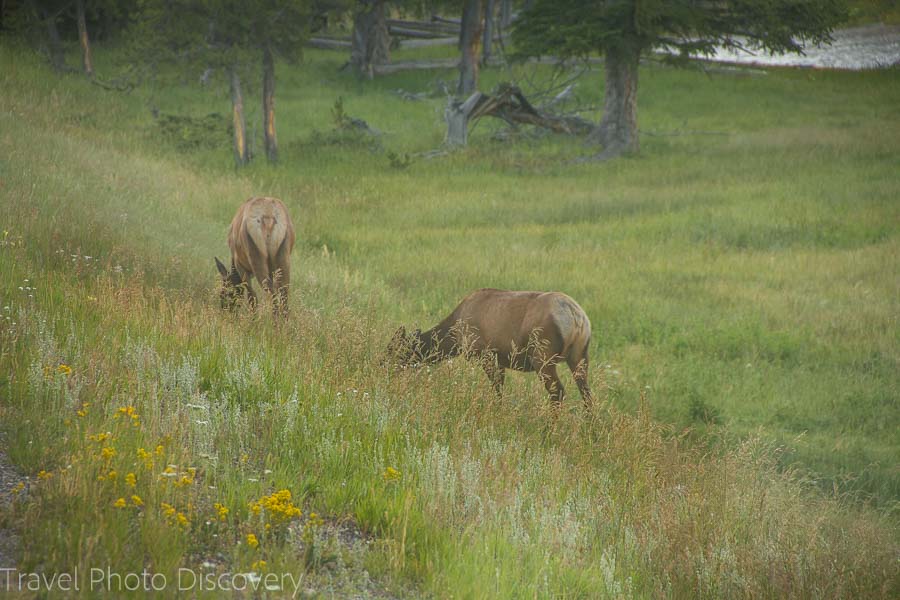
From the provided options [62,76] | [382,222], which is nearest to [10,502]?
[382,222]

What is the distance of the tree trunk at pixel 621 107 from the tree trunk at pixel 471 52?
8.47 m

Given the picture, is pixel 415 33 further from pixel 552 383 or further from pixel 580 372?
pixel 552 383

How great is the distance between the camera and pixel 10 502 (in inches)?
167

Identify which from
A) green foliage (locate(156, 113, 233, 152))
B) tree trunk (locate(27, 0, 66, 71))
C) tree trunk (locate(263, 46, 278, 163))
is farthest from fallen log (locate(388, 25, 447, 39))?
tree trunk (locate(263, 46, 278, 163))

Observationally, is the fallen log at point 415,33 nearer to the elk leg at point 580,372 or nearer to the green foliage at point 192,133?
the green foliage at point 192,133

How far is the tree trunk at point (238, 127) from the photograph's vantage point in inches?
976

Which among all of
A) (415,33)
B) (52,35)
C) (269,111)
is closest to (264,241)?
(269,111)

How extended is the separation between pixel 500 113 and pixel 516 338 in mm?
20610

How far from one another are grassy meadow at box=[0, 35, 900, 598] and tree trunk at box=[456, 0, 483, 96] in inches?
524

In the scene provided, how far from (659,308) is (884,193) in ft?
32.2

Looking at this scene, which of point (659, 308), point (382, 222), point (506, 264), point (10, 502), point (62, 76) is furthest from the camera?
point (62, 76)

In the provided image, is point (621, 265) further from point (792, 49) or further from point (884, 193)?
point (792, 49)

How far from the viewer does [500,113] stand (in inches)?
1117

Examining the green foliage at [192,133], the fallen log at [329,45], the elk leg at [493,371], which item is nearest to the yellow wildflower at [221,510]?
the elk leg at [493,371]
